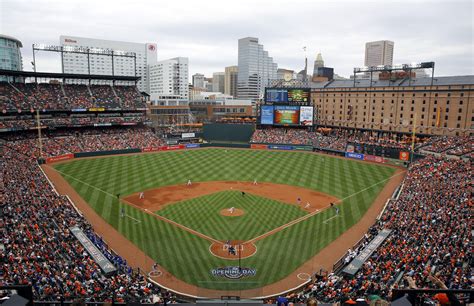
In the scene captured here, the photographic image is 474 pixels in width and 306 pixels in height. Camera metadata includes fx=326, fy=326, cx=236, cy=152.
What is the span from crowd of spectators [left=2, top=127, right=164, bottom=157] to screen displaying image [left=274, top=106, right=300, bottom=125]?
26.0m

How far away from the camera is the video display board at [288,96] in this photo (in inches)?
2815

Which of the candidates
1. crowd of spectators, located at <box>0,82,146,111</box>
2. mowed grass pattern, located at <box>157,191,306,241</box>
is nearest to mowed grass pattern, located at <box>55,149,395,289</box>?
→ mowed grass pattern, located at <box>157,191,306,241</box>

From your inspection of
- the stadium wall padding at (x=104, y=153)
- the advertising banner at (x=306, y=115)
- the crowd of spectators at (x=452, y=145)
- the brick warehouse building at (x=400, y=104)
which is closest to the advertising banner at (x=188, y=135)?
the stadium wall padding at (x=104, y=153)

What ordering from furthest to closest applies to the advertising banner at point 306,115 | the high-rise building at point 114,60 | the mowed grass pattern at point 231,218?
the high-rise building at point 114,60
the advertising banner at point 306,115
the mowed grass pattern at point 231,218

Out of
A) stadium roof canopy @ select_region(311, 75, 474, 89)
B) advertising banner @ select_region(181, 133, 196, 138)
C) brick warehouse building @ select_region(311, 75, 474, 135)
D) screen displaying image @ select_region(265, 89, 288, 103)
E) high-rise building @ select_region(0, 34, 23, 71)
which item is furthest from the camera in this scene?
high-rise building @ select_region(0, 34, 23, 71)

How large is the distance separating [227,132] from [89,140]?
3082 centimetres

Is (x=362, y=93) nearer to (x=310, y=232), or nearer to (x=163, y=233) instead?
(x=310, y=232)

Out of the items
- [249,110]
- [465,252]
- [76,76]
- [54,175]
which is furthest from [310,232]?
[249,110]

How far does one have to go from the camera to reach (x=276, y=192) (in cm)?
3984

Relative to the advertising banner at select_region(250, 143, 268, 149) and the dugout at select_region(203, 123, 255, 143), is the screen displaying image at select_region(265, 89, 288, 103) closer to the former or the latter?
the dugout at select_region(203, 123, 255, 143)

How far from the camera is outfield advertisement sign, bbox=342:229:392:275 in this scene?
20.7 metres

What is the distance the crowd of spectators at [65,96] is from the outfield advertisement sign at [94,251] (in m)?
42.3

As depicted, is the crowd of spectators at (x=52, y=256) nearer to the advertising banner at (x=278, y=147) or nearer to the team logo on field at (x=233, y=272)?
the team logo on field at (x=233, y=272)

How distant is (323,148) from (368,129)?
18.9m
